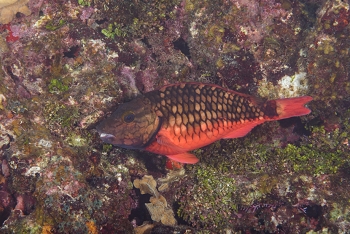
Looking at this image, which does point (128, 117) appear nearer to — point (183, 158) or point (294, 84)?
point (183, 158)

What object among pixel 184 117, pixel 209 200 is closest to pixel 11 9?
pixel 184 117

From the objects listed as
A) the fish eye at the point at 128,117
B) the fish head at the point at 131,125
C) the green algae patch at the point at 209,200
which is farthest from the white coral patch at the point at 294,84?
the fish eye at the point at 128,117

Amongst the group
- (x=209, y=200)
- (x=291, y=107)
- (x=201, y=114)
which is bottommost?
(x=209, y=200)

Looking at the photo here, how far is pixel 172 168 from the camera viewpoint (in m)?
4.81

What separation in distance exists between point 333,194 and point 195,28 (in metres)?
3.92

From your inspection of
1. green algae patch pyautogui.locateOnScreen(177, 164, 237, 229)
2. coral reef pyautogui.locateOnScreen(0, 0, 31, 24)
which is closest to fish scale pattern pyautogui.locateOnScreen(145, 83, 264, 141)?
green algae patch pyautogui.locateOnScreen(177, 164, 237, 229)

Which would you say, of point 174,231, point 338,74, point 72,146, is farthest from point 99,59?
point 338,74

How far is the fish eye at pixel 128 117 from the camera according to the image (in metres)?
3.89

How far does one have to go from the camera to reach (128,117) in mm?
3900

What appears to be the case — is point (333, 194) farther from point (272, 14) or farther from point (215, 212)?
point (272, 14)

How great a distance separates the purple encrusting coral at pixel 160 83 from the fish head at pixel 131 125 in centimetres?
85

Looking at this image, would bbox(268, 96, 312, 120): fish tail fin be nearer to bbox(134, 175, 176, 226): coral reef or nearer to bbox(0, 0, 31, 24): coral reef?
bbox(134, 175, 176, 226): coral reef

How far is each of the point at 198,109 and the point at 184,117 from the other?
0.84 feet

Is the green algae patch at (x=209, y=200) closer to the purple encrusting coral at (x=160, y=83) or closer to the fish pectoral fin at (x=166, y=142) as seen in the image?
the purple encrusting coral at (x=160, y=83)
